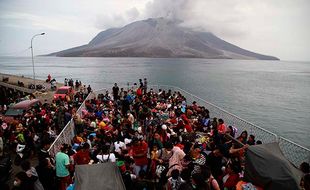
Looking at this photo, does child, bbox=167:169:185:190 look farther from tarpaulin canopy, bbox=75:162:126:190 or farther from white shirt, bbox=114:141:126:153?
white shirt, bbox=114:141:126:153

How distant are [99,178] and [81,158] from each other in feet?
7.54

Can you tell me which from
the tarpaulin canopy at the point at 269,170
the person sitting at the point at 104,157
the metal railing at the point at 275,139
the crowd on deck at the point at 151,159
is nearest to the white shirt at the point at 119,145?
the crowd on deck at the point at 151,159

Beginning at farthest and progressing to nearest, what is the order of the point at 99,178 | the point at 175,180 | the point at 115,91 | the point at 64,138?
the point at 115,91, the point at 64,138, the point at 175,180, the point at 99,178

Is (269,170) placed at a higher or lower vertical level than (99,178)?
higher

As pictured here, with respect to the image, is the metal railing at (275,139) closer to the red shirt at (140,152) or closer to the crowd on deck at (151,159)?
the crowd on deck at (151,159)

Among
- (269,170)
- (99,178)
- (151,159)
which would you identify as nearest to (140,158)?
(151,159)

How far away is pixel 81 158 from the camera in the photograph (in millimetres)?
7254

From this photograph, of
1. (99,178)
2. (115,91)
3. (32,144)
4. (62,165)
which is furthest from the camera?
(115,91)

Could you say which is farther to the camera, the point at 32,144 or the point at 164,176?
the point at 32,144

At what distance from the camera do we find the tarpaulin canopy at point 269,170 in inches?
194

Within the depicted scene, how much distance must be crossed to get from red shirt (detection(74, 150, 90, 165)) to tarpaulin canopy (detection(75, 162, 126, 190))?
1837mm

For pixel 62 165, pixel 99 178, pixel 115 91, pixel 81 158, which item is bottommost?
pixel 62 165

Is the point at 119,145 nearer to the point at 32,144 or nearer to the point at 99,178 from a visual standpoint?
the point at 99,178

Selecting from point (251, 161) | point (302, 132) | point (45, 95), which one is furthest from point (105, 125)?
point (302, 132)
